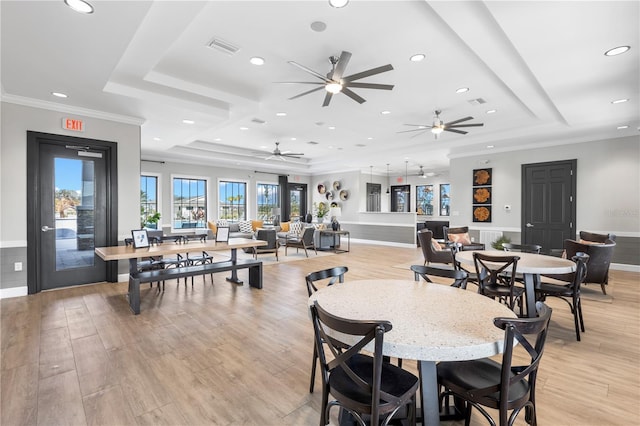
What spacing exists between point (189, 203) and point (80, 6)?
26.6ft

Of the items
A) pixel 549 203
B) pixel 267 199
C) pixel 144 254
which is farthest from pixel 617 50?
pixel 267 199

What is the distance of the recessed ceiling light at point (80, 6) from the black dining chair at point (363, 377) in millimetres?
2830

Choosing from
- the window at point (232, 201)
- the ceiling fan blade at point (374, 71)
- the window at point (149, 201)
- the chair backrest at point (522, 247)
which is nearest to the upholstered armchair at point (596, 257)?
the chair backrest at point (522, 247)

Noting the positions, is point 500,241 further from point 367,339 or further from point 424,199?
point 367,339

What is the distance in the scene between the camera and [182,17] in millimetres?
2572

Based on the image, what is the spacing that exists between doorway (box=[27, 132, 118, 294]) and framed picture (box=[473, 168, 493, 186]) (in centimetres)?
813

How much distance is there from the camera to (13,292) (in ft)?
13.8

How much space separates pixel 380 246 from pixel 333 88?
7.25 meters

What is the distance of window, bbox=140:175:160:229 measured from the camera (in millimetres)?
8984

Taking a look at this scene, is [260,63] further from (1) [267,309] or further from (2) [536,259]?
(2) [536,259]

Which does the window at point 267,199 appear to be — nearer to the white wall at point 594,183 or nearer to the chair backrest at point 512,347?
the white wall at point 594,183

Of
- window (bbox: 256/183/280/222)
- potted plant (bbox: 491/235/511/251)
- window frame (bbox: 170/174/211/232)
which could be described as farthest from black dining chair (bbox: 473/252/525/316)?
window (bbox: 256/183/280/222)

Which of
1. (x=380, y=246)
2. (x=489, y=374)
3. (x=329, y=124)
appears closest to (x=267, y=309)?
(x=489, y=374)

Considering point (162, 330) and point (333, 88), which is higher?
point (333, 88)
